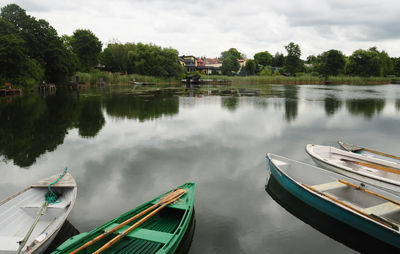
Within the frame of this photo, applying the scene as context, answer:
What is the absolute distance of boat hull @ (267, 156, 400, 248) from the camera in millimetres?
5574

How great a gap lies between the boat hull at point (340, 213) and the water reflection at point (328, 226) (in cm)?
29

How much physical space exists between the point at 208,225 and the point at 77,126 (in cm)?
1410

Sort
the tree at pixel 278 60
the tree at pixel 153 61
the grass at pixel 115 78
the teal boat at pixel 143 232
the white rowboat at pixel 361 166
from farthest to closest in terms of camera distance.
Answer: the tree at pixel 278 60, the tree at pixel 153 61, the grass at pixel 115 78, the white rowboat at pixel 361 166, the teal boat at pixel 143 232

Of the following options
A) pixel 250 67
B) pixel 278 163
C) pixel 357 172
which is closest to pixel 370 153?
pixel 357 172

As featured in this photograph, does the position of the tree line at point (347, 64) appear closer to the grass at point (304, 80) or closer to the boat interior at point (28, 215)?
the grass at point (304, 80)

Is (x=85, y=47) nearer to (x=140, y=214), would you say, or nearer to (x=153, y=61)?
(x=153, y=61)

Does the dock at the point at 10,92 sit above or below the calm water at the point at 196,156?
above

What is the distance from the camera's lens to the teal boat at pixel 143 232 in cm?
464

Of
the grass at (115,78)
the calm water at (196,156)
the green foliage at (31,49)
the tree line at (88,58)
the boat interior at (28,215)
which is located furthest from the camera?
the grass at (115,78)

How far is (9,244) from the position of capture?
4.87 metres

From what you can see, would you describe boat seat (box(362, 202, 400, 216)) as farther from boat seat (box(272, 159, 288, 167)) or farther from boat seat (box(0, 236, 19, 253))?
boat seat (box(0, 236, 19, 253))

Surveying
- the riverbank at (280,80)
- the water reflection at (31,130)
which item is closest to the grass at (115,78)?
the riverbank at (280,80)

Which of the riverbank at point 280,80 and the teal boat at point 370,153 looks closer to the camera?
the teal boat at point 370,153

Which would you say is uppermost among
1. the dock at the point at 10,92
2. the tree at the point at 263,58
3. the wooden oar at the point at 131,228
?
the tree at the point at 263,58
